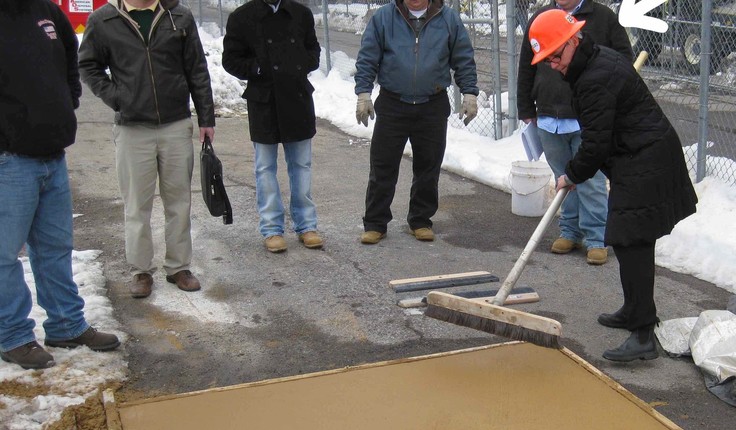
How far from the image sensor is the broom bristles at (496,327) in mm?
4031

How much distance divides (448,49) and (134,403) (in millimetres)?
3482

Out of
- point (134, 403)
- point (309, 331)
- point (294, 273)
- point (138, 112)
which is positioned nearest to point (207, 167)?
point (138, 112)

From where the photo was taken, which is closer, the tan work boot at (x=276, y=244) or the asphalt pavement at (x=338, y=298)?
the asphalt pavement at (x=338, y=298)

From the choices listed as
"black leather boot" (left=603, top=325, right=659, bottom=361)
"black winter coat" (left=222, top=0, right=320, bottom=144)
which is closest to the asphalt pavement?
"black leather boot" (left=603, top=325, right=659, bottom=361)

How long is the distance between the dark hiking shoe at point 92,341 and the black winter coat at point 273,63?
2.00 metres

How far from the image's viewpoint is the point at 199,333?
466cm

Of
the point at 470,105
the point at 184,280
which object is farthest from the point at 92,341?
the point at 470,105

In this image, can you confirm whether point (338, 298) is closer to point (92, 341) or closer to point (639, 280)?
point (92, 341)

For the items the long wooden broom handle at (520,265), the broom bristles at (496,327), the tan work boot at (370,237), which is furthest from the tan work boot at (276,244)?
the long wooden broom handle at (520,265)

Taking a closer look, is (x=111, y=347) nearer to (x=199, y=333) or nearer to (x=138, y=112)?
(x=199, y=333)

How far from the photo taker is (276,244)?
5957mm

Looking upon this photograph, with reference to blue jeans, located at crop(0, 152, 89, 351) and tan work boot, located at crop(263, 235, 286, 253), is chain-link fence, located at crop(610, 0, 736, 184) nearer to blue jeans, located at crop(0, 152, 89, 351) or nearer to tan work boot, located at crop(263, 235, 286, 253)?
tan work boot, located at crop(263, 235, 286, 253)

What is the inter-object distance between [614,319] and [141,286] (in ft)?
9.34

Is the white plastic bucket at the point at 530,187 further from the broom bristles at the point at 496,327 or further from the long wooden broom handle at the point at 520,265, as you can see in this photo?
the broom bristles at the point at 496,327
